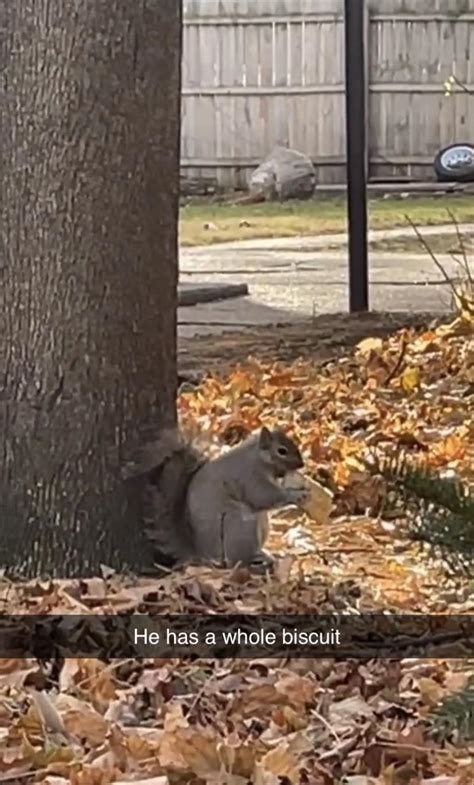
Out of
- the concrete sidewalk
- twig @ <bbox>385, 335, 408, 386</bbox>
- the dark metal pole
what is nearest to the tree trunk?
twig @ <bbox>385, 335, 408, 386</bbox>

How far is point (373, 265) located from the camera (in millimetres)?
8844

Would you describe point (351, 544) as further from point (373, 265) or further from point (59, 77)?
point (373, 265)

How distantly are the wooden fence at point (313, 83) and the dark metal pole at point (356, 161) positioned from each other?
6480mm

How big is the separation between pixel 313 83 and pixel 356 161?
22.9ft

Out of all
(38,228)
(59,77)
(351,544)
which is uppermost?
(59,77)

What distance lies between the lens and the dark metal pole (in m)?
6.85

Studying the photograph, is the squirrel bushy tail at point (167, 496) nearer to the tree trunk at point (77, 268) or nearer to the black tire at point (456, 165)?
the tree trunk at point (77, 268)

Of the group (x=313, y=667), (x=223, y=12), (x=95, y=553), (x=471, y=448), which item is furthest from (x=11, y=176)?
(x=223, y=12)

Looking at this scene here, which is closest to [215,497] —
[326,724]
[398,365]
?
[326,724]

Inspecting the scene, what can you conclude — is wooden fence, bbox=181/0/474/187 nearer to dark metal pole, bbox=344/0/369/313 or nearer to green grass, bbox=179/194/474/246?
green grass, bbox=179/194/474/246

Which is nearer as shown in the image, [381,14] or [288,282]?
[288,282]

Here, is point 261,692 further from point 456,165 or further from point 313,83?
point 313,83

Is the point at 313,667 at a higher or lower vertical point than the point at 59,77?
lower

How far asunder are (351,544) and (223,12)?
10777 mm
